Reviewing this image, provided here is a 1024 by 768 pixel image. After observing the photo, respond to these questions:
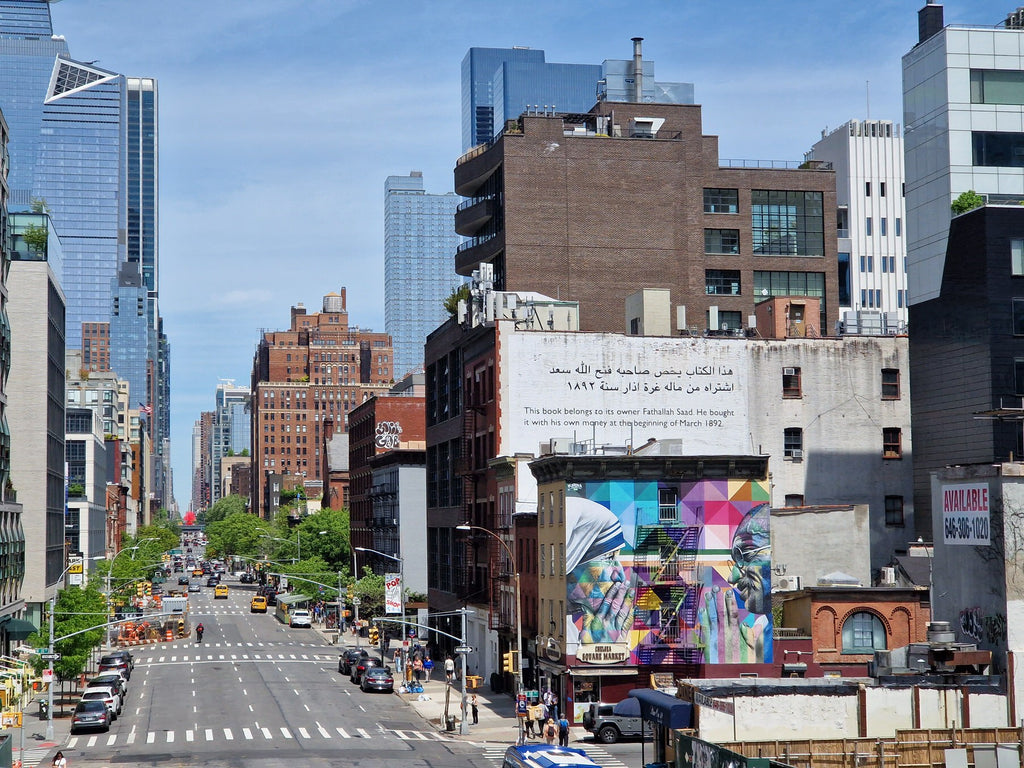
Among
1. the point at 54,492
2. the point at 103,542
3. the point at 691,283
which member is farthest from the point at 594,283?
the point at 103,542

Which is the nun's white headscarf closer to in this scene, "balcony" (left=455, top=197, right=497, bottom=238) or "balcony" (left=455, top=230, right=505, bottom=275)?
"balcony" (left=455, top=230, right=505, bottom=275)

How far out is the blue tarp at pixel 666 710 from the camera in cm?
3559

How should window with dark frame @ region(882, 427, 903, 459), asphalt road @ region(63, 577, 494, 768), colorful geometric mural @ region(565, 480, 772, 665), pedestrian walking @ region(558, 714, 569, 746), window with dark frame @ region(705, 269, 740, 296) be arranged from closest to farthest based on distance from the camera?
1. asphalt road @ region(63, 577, 494, 768)
2. pedestrian walking @ region(558, 714, 569, 746)
3. colorful geometric mural @ region(565, 480, 772, 665)
4. window with dark frame @ region(882, 427, 903, 459)
5. window with dark frame @ region(705, 269, 740, 296)

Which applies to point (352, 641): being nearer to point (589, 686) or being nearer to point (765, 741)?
point (589, 686)

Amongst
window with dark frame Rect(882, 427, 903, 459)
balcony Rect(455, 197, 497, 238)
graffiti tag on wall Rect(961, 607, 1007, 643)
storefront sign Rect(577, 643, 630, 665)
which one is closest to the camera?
graffiti tag on wall Rect(961, 607, 1007, 643)

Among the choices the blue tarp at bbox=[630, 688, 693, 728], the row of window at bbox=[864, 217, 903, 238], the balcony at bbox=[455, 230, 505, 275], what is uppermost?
the row of window at bbox=[864, 217, 903, 238]

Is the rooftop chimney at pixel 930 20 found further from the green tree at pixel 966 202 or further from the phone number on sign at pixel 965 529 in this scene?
the phone number on sign at pixel 965 529

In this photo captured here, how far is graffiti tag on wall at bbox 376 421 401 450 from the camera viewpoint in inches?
5335

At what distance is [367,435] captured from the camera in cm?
14212

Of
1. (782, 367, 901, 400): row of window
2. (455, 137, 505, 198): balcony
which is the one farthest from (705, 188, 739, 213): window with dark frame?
(782, 367, 901, 400): row of window

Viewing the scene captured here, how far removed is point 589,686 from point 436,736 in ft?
23.5

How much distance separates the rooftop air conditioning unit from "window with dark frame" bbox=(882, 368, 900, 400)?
1541cm

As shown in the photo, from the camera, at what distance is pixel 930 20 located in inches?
3083

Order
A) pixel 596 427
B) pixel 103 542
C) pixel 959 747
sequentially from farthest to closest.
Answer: pixel 103 542, pixel 596 427, pixel 959 747
